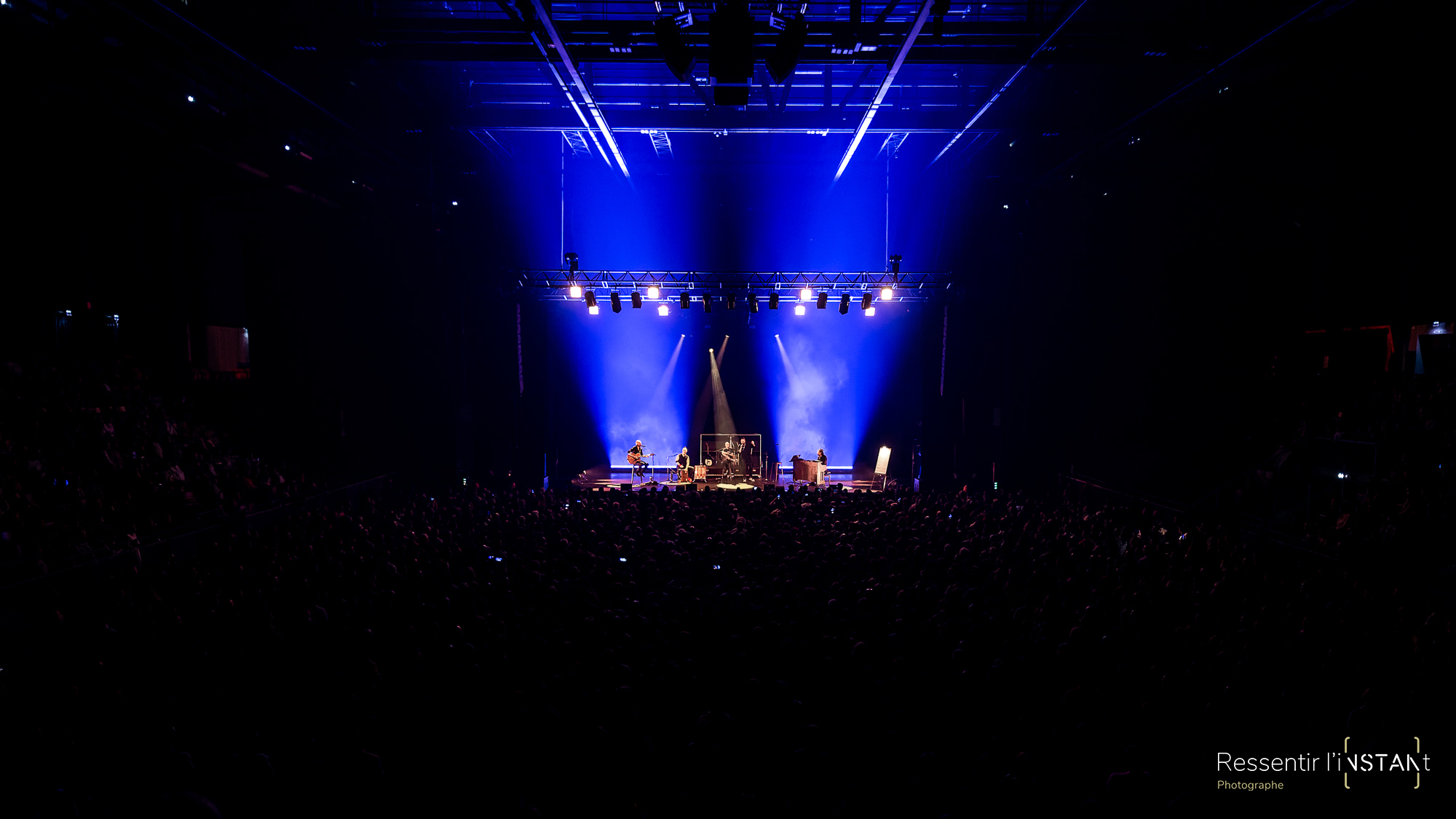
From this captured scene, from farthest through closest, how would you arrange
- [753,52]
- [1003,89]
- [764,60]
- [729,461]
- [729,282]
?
[729,461] < [729,282] < [1003,89] < [764,60] < [753,52]

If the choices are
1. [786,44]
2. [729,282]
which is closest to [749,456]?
[729,282]

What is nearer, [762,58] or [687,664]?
[687,664]

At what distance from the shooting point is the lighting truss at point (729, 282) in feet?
55.0

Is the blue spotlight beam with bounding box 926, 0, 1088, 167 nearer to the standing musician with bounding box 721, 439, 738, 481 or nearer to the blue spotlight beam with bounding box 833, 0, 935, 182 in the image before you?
the blue spotlight beam with bounding box 833, 0, 935, 182

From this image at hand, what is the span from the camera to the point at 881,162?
19.0m

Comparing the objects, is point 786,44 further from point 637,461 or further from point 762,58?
point 637,461

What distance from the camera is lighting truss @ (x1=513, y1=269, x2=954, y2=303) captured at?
55.0 ft

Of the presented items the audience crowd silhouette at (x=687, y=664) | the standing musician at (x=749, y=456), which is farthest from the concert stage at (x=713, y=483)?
the audience crowd silhouette at (x=687, y=664)

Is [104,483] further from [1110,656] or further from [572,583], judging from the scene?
[1110,656]

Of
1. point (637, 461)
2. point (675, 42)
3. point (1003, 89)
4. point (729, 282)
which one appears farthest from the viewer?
point (637, 461)

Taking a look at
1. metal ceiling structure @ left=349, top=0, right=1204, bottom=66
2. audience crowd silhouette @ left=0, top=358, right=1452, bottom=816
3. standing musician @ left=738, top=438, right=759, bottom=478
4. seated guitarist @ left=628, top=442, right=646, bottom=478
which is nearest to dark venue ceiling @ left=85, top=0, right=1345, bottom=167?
metal ceiling structure @ left=349, top=0, right=1204, bottom=66

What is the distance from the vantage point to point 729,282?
733 inches

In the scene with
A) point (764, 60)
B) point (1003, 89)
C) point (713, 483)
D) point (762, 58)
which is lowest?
point (713, 483)

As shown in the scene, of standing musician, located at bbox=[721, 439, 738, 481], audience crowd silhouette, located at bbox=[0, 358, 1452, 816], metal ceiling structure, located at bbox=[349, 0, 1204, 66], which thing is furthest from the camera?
standing musician, located at bbox=[721, 439, 738, 481]
